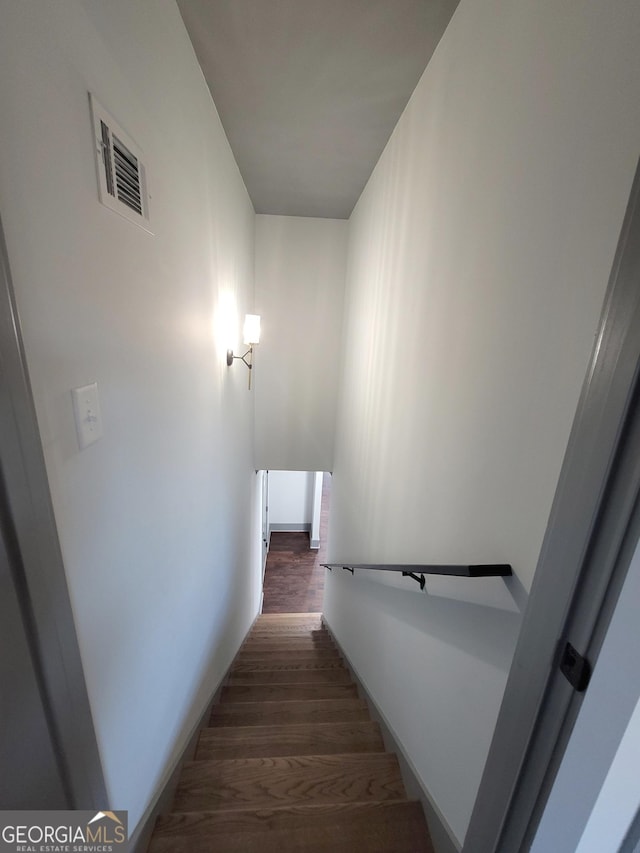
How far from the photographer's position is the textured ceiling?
3.92 feet

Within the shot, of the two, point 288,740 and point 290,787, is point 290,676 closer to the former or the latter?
point 288,740

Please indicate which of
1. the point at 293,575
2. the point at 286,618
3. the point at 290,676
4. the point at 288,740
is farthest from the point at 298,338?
the point at 293,575

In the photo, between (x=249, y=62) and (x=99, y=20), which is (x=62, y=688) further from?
(x=249, y=62)

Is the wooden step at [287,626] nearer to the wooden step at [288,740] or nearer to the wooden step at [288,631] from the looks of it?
the wooden step at [288,631]

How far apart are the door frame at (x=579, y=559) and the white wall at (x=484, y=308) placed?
0.08m

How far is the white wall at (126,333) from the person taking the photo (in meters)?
0.57

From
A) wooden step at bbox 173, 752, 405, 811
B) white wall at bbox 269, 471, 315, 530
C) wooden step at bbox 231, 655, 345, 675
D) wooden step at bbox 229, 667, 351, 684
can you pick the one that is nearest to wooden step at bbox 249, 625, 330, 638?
wooden step at bbox 231, 655, 345, 675

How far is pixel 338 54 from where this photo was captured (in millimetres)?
1379

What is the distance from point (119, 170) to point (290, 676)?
2887 mm

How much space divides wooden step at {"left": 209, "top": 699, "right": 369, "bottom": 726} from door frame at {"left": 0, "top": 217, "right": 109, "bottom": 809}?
1.33 metres

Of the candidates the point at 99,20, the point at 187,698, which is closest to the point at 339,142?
the point at 99,20

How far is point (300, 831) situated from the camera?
110 centimetres

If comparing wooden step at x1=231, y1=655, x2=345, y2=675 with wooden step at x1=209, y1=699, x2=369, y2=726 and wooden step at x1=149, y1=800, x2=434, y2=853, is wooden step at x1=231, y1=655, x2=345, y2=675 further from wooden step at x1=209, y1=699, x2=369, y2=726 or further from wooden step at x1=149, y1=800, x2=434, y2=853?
wooden step at x1=149, y1=800, x2=434, y2=853

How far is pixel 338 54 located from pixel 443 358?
1372mm
